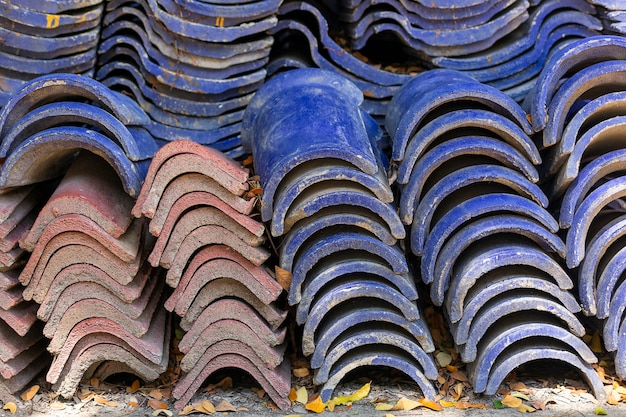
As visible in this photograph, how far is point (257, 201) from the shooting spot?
3.63 metres

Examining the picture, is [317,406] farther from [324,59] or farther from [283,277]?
[324,59]

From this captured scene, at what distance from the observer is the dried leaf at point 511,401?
3.54 meters

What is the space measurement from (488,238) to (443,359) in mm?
694

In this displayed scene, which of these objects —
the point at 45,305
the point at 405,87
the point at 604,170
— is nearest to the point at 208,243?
the point at 45,305

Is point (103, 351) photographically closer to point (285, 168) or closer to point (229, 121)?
point (285, 168)

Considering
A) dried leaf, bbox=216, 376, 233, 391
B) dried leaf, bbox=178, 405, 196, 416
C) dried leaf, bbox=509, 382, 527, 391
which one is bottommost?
dried leaf, bbox=178, 405, 196, 416

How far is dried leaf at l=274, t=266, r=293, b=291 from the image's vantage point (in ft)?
11.6

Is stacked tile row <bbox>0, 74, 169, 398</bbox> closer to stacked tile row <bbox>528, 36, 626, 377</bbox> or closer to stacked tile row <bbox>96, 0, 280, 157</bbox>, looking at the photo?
stacked tile row <bbox>96, 0, 280, 157</bbox>

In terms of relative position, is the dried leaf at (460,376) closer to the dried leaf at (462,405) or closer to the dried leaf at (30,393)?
the dried leaf at (462,405)

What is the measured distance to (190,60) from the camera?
4508mm

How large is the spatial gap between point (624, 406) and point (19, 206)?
3.21 metres

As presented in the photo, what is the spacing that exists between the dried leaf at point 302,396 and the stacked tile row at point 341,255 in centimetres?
11

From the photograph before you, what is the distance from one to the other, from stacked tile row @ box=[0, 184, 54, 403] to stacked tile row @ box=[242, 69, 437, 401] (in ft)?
4.17

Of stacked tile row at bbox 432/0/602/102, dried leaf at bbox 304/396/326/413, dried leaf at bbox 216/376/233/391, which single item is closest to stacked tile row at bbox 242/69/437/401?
dried leaf at bbox 304/396/326/413
